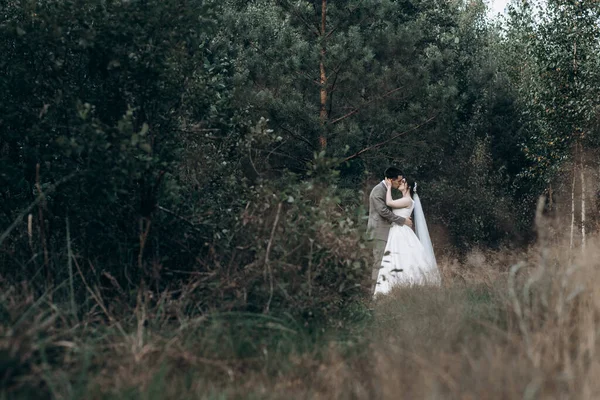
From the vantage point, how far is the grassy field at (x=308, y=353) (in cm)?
368

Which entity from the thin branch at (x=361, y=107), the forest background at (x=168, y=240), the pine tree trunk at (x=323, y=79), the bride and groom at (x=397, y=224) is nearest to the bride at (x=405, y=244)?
the bride and groom at (x=397, y=224)

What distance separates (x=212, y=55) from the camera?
8.26 meters

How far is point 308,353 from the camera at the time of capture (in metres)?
5.04

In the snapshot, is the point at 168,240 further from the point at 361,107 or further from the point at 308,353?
the point at 361,107

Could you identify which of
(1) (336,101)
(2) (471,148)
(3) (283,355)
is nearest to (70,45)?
(3) (283,355)

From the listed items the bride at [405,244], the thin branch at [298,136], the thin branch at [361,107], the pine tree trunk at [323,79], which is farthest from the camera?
the thin branch at [361,107]

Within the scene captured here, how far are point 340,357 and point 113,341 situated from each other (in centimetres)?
148

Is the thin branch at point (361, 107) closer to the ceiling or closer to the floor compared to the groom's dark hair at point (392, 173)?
closer to the ceiling

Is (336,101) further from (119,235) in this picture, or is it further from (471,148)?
(119,235)

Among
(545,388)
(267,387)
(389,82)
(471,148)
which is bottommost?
(267,387)

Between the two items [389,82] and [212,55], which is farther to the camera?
[389,82]

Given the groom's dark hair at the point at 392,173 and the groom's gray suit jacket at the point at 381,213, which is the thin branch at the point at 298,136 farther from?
the groom's dark hair at the point at 392,173

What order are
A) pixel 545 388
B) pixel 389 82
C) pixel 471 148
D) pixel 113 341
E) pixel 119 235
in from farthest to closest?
pixel 471 148 → pixel 389 82 → pixel 119 235 → pixel 113 341 → pixel 545 388

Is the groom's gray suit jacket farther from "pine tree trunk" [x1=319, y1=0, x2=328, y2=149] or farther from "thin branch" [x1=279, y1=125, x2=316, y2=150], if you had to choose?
"thin branch" [x1=279, y1=125, x2=316, y2=150]
